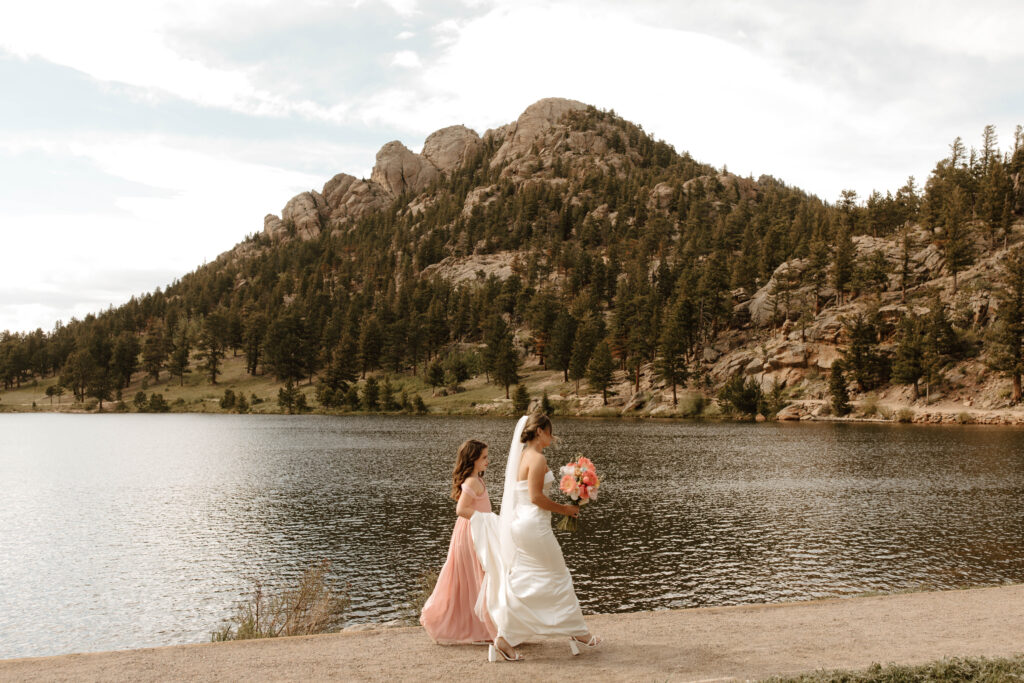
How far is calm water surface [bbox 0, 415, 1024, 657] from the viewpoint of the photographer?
22172 millimetres

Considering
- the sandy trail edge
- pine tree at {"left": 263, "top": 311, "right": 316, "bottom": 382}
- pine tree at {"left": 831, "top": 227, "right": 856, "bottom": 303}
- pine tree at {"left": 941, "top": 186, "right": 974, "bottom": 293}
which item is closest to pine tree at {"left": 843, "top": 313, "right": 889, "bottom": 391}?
pine tree at {"left": 831, "top": 227, "right": 856, "bottom": 303}

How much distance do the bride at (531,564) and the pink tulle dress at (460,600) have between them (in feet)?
2.04

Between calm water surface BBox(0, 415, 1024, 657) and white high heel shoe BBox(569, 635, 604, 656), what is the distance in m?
10.1

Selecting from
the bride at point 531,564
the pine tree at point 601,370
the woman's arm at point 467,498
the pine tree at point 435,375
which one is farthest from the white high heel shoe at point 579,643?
the pine tree at point 435,375

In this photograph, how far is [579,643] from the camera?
11086mm

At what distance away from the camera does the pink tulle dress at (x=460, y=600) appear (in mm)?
10961

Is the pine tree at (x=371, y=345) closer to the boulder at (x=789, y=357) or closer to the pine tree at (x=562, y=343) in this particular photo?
the pine tree at (x=562, y=343)

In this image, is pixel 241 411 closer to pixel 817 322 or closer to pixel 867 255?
pixel 817 322

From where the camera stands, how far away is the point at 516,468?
1049 cm

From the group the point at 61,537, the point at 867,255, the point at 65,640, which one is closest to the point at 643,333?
the point at 867,255

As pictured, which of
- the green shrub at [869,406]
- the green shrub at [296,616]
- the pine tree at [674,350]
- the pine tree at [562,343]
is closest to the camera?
the green shrub at [296,616]

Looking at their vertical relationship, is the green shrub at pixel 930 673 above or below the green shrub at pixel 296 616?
above

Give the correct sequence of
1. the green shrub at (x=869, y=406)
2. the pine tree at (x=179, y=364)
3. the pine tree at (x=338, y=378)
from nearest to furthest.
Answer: the green shrub at (x=869, y=406) < the pine tree at (x=338, y=378) < the pine tree at (x=179, y=364)

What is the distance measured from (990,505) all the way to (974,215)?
131543 mm
